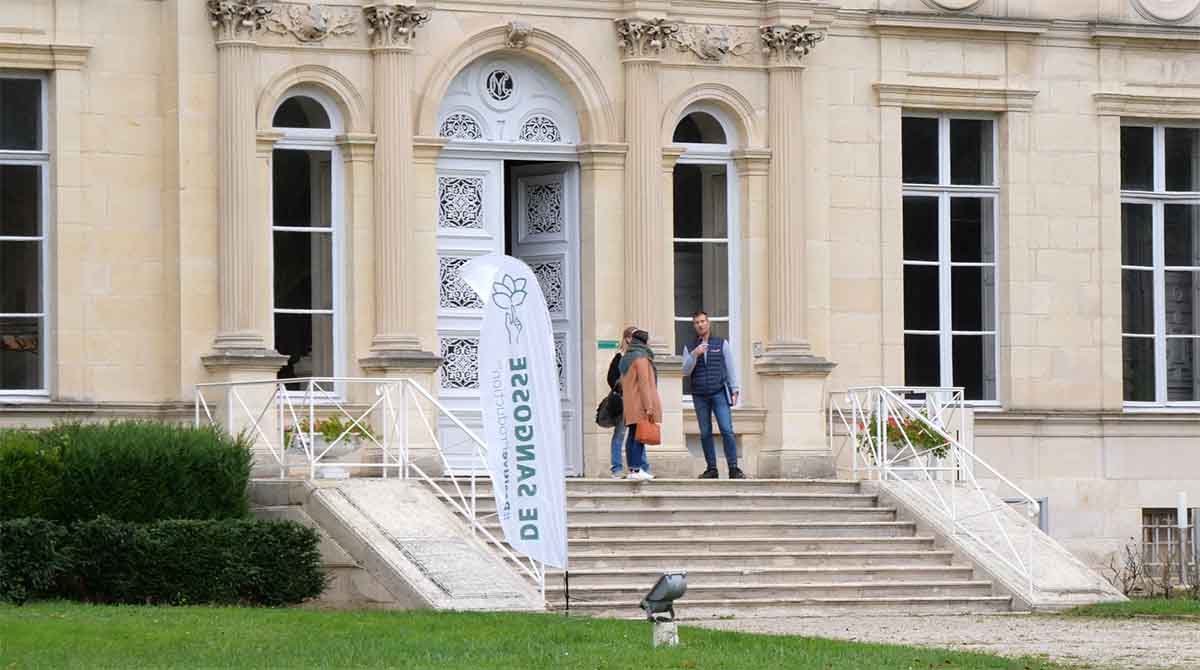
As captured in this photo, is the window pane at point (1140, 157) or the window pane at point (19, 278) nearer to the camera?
the window pane at point (19, 278)

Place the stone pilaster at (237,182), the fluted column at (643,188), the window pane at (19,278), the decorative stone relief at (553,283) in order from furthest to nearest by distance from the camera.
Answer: the decorative stone relief at (553,283)
the fluted column at (643,188)
the window pane at (19,278)
the stone pilaster at (237,182)

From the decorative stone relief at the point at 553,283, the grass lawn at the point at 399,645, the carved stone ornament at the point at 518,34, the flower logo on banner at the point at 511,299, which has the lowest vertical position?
the grass lawn at the point at 399,645

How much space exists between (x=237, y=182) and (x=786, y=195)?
5.38 meters

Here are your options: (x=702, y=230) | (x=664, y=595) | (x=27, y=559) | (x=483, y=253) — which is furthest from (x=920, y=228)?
(x=664, y=595)

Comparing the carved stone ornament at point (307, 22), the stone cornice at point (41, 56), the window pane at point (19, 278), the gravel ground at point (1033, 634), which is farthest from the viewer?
the carved stone ornament at point (307, 22)

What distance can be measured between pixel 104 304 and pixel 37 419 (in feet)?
3.82

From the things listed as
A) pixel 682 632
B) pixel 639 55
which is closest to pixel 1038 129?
pixel 639 55

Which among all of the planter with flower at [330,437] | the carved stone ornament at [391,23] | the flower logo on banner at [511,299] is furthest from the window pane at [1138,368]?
the flower logo on banner at [511,299]

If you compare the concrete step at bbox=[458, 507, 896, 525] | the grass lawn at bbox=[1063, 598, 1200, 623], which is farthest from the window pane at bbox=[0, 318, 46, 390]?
the grass lawn at bbox=[1063, 598, 1200, 623]

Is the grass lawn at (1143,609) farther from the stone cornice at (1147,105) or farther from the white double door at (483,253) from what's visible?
the stone cornice at (1147,105)

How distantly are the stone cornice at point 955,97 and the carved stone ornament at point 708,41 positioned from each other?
69.5 inches

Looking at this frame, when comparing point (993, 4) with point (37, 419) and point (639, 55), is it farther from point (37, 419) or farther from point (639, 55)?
point (37, 419)

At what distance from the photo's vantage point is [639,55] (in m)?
25.2

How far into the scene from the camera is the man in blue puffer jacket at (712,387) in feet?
79.3
